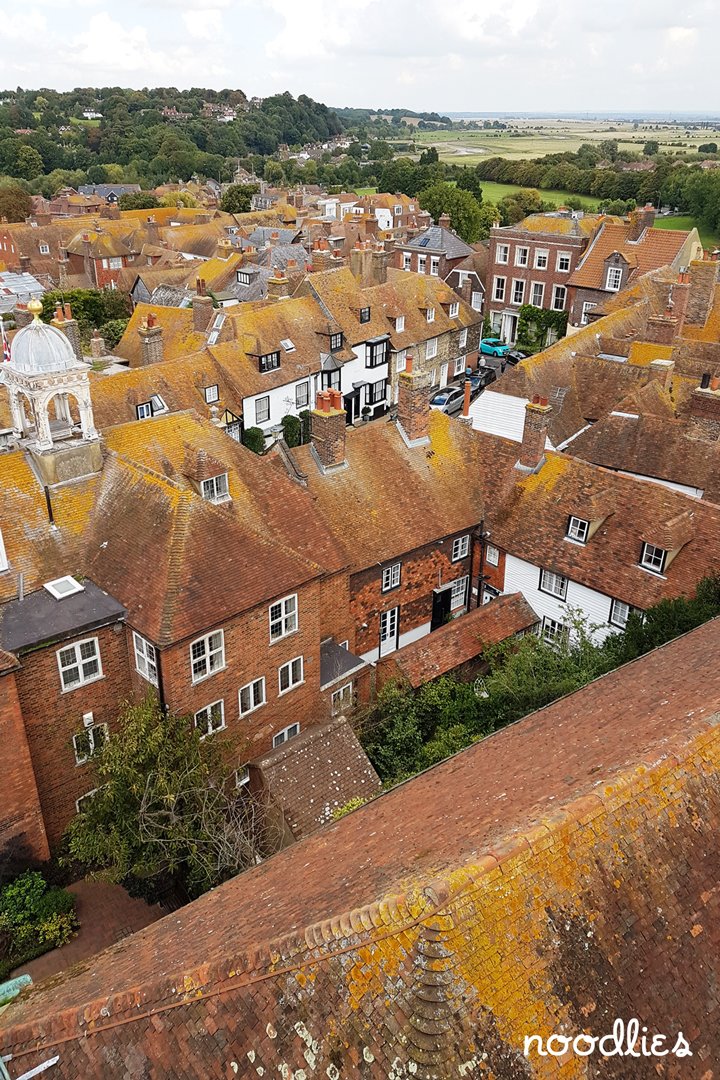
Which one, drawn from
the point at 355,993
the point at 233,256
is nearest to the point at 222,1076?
the point at 355,993

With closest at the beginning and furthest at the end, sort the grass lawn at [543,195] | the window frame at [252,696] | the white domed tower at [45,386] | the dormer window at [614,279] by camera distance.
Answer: the white domed tower at [45,386] < the window frame at [252,696] < the dormer window at [614,279] < the grass lawn at [543,195]

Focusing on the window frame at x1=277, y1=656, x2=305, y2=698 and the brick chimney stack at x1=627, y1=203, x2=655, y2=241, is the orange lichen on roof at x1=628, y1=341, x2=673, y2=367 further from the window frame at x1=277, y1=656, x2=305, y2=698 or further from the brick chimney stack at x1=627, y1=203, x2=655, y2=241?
the window frame at x1=277, y1=656, x2=305, y2=698

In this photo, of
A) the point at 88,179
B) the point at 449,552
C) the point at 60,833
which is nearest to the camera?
the point at 60,833

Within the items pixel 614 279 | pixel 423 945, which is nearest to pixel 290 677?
pixel 423 945

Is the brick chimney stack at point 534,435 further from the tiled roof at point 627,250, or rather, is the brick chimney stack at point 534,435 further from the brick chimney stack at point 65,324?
the tiled roof at point 627,250

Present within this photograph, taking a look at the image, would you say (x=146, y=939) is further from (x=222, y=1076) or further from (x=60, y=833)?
(x=60, y=833)

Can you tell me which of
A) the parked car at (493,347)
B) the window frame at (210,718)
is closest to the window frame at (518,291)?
the parked car at (493,347)
